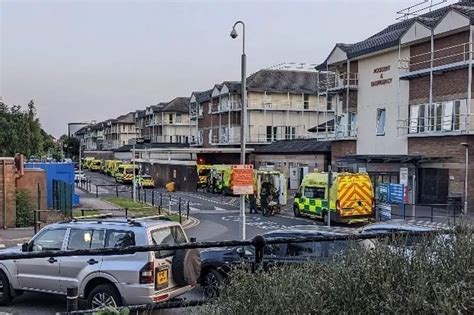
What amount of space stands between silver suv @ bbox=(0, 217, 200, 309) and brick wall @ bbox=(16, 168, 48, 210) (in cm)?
1706

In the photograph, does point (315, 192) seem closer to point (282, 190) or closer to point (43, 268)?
point (282, 190)

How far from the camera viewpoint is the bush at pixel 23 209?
24.9 m

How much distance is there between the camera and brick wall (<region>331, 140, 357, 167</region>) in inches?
1692

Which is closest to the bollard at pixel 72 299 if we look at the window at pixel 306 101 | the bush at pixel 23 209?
the bush at pixel 23 209

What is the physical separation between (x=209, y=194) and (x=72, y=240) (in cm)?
4084

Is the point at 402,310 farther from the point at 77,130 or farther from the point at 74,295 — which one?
the point at 77,130

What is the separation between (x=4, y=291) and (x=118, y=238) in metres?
2.39

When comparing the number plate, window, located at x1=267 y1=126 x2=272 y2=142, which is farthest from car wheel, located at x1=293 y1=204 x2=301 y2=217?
window, located at x1=267 y1=126 x2=272 y2=142

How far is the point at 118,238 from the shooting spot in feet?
31.1

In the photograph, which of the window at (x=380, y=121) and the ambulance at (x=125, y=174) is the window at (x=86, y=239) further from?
the ambulance at (x=125, y=174)

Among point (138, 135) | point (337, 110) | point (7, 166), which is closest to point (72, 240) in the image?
point (7, 166)

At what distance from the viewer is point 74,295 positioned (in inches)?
154

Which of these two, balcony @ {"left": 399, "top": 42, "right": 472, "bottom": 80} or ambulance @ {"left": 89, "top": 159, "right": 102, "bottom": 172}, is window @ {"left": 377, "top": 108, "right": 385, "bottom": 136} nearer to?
balcony @ {"left": 399, "top": 42, "right": 472, "bottom": 80}

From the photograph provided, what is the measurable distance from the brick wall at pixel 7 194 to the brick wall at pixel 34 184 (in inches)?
65.2
